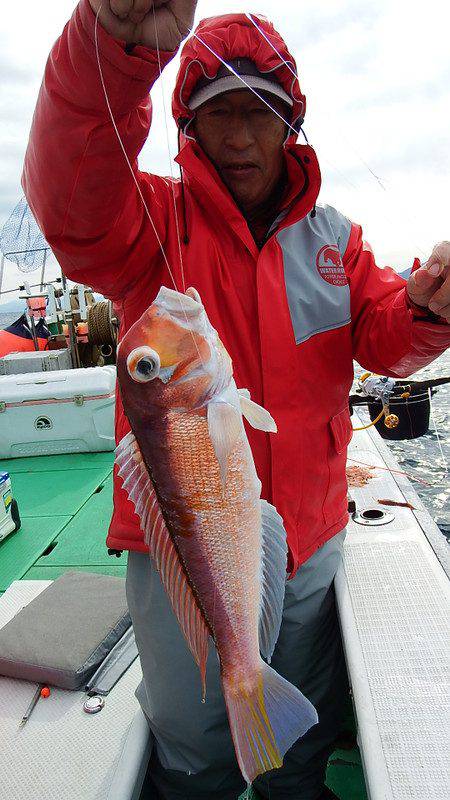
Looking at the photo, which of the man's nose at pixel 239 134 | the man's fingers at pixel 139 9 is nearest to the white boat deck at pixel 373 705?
the man's nose at pixel 239 134

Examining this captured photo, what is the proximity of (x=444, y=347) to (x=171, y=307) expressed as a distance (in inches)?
45.8

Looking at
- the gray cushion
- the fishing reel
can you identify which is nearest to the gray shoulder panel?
the gray cushion

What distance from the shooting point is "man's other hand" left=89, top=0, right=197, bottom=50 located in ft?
3.93

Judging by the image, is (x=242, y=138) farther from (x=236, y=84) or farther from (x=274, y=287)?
(x=274, y=287)

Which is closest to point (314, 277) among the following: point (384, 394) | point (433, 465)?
point (384, 394)

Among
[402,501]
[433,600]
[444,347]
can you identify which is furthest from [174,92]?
[402,501]

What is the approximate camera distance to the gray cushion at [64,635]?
8.76 feet

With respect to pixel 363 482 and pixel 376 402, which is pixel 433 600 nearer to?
pixel 363 482

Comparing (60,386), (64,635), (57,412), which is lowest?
(64,635)

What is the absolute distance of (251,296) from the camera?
193 centimetres

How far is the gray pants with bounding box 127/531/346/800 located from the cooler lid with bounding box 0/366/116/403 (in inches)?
198

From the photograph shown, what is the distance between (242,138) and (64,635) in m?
2.46

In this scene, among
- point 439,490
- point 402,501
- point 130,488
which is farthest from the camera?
point 439,490

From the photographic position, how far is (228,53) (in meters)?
1.91
